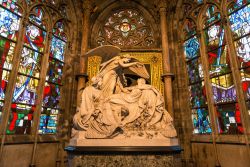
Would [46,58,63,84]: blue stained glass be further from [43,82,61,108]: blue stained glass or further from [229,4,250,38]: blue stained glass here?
[229,4,250,38]: blue stained glass

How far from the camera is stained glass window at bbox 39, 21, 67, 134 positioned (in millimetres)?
5816

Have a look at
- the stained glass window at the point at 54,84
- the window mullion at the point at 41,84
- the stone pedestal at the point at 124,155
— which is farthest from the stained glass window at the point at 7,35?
the stone pedestal at the point at 124,155

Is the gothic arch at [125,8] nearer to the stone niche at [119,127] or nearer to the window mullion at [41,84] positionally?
the window mullion at [41,84]

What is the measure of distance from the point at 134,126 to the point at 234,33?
410 cm

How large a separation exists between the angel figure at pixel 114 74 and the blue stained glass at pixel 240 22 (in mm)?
3148

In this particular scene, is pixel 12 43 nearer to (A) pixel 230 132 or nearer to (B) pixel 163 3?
(B) pixel 163 3

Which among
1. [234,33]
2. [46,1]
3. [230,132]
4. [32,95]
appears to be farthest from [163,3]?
[32,95]

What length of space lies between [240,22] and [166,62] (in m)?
2.54

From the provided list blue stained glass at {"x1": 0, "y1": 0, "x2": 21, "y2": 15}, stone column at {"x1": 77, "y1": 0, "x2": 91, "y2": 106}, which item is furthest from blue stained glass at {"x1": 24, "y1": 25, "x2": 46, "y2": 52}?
stone column at {"x1": 77, "y1": 0, "x2": 91, "y2": 106}

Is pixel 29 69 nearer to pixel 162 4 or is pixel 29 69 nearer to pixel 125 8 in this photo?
pixel 125 8

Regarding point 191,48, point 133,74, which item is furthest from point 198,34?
point 133,74

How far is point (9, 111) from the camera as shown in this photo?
15.3 feet

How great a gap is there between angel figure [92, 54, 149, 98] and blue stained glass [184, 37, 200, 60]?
10.4 ft

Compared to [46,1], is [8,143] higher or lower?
lower
